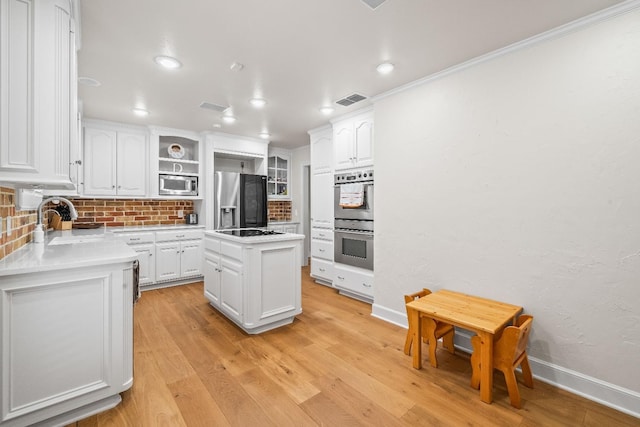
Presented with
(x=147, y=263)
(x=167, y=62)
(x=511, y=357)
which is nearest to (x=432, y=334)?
(x=511, y=357)

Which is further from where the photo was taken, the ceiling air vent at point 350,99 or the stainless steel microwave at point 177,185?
the stainless steel microwave at point 177,185

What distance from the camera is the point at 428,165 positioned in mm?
2684

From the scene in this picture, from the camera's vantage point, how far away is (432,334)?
2.16 metres

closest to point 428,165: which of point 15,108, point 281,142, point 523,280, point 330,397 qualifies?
point 523,280

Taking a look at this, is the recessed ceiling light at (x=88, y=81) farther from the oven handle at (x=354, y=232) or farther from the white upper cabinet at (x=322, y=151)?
the oven handle at (x=354, y=232)

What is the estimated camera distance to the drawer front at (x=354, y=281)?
3.49 meters

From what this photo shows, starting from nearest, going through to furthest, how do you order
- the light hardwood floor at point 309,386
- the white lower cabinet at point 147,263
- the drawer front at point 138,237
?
the light hardwood floor at point 309,386 < the drawer front at point 138,237 < the white lower cabinet at point 147,263

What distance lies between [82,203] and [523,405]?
5.45m

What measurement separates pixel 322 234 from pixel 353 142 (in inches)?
56.6

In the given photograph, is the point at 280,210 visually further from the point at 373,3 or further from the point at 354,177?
the point at 373,3

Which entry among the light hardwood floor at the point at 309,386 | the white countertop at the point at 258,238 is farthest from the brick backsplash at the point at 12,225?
the white countertop at the point at 258,238

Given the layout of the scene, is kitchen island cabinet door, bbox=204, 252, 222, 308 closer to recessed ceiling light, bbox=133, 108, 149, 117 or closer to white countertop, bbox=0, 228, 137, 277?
white countertop, bbox=0, 228, 137, 277

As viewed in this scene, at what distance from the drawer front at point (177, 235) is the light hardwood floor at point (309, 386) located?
1554 millimetres

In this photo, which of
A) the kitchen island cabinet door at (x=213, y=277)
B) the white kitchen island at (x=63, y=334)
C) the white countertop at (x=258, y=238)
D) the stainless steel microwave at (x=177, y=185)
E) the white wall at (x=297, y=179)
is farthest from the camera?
the white wall at (x=297, y=179)
